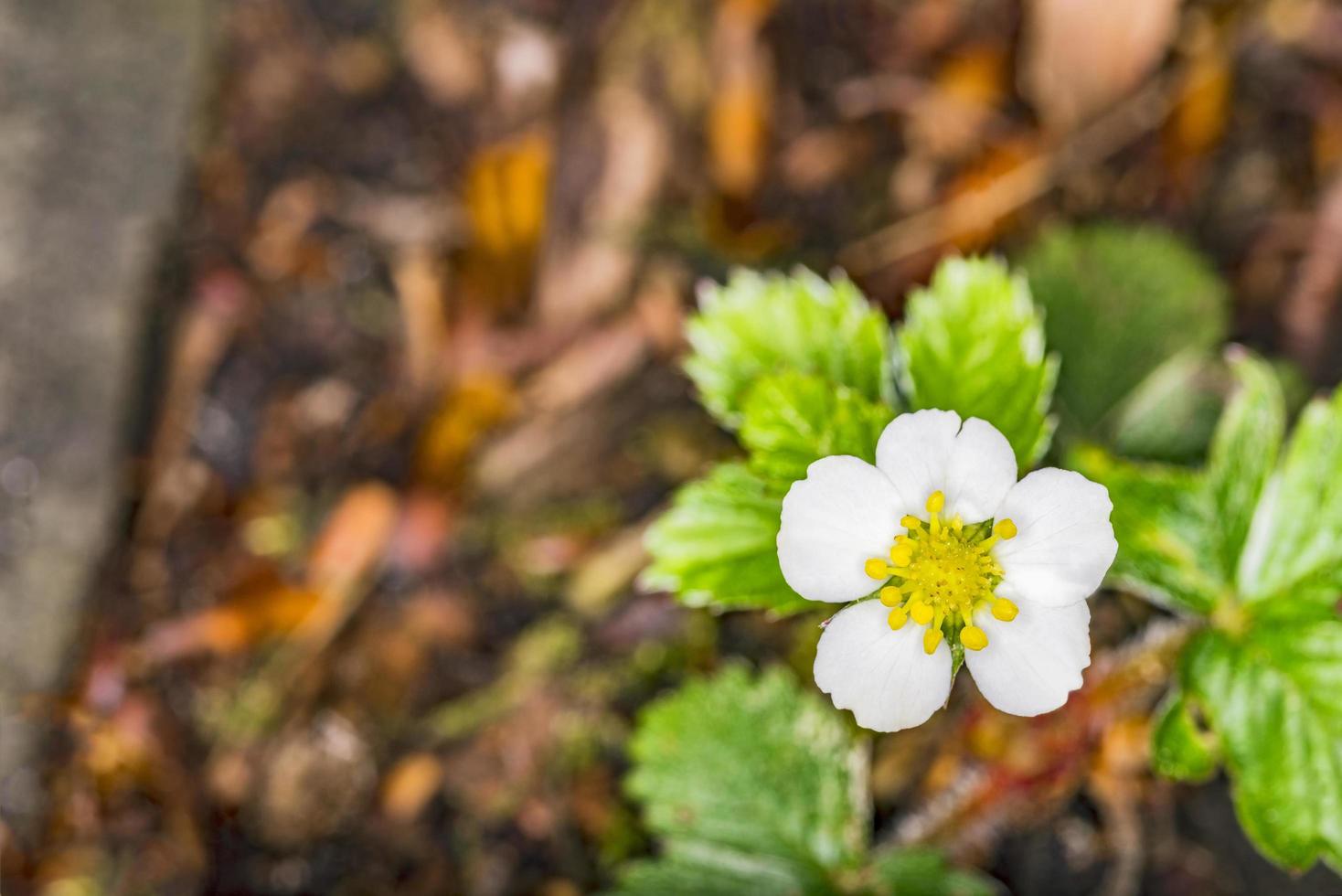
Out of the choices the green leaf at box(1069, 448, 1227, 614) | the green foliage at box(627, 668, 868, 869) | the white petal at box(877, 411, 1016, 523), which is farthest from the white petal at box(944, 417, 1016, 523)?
the green foliage at box(627, 668, 868, 869)

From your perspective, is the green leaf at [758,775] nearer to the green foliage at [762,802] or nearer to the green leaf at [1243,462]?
the green foliage at [762,802]

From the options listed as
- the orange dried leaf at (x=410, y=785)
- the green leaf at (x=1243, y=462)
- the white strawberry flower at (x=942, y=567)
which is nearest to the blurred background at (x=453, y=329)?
the orange dried leaf at (x=410, y=785)

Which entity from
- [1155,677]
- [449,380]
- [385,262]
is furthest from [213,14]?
[1155,677]

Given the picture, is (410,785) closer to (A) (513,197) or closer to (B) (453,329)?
(B) (453,329)

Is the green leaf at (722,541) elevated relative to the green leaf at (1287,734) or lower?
elevated

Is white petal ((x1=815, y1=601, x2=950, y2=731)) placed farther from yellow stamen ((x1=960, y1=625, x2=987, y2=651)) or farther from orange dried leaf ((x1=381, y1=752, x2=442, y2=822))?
orange dried leaf ((x1=381, y1=752, x2=442, y2=822))

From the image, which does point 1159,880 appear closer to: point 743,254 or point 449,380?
Answer: point 743,254

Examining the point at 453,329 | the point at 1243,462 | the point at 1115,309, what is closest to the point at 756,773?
the point at 1243,462
